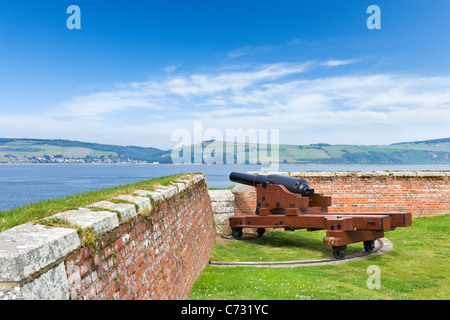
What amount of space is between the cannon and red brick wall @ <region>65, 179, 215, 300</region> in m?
3.25

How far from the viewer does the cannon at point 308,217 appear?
8.19 metres

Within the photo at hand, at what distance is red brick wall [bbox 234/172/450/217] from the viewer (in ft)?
42.9

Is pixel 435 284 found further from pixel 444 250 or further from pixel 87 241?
pixel 87 241

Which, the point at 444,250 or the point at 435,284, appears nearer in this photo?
the point at 435,284

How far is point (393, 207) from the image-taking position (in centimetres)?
1311

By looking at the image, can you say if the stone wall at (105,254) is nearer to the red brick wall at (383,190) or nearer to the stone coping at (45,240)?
the stone coping at (45,240)

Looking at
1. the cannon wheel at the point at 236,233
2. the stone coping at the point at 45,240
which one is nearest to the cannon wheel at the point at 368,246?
the cannon wheel at the point at 236,233

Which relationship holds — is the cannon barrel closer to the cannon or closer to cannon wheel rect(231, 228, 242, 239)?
the cannon

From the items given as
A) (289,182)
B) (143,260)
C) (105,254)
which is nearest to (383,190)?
(289,182)

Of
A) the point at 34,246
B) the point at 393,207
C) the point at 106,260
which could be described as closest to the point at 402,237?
the point at 393,207

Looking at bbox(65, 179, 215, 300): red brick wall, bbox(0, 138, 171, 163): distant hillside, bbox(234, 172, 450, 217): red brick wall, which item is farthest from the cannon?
bbox(0, 138, 171, 163): distant hillside

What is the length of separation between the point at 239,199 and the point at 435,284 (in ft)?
23.2

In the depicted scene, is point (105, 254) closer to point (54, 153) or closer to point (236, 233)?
point (236, 233)

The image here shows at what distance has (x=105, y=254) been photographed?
9.20 ft
